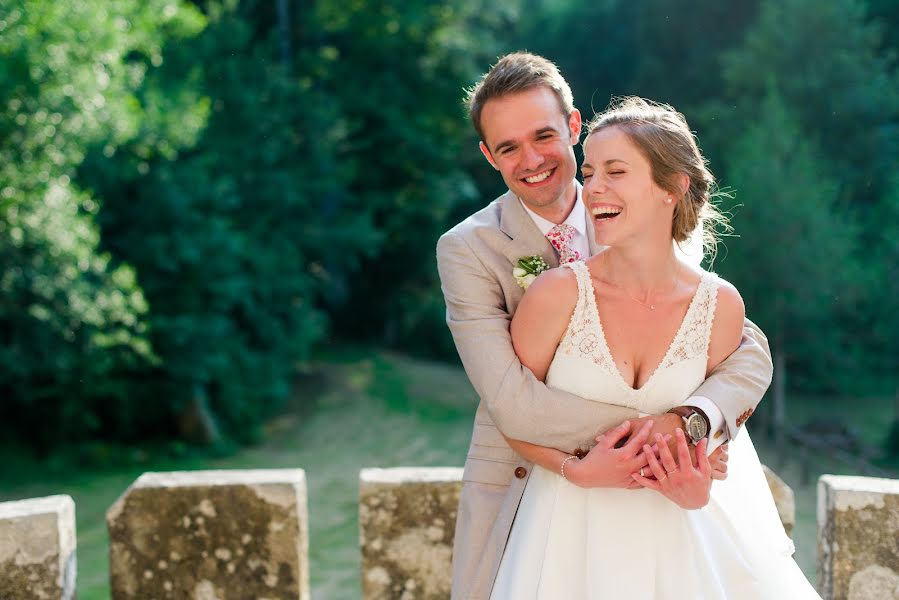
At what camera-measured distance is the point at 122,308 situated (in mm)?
11297

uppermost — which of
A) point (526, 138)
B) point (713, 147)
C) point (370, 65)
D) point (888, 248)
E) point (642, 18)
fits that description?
point (642, 18)

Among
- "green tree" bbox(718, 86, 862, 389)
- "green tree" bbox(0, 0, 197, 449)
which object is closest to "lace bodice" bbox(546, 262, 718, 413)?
"green tree" bbox(0, 0, 197, 449)

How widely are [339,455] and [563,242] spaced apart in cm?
1315

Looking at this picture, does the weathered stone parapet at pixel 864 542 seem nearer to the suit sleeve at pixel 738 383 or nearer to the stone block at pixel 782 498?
the stone block at pixel 782 498

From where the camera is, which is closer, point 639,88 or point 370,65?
point 370,65

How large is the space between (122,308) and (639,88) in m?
17.9

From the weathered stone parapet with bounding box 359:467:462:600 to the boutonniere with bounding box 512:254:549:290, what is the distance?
0.77 meters

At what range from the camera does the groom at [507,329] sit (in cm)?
222

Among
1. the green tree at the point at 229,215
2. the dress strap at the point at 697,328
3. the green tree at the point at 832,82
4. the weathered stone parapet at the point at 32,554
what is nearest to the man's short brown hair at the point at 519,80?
the dress strap at the point at 697,328

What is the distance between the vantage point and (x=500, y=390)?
88.2 inches

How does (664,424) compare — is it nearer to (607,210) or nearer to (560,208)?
(607,210)

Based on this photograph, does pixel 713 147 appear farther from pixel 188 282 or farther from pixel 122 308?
pixel 122 308

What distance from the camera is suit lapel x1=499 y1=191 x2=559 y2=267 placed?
8.30 ft

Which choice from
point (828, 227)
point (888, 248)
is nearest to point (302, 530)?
point (828, 227)
